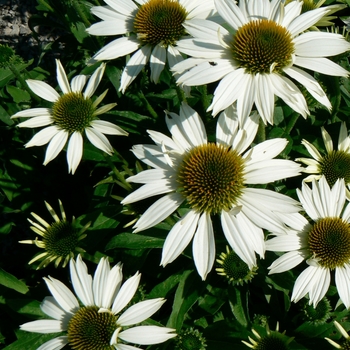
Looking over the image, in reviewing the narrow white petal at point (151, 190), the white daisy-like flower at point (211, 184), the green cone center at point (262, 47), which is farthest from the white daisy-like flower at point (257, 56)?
the narrow white petal at point (151, 190)

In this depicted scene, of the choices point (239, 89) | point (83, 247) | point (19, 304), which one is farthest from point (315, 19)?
point (19, 304)

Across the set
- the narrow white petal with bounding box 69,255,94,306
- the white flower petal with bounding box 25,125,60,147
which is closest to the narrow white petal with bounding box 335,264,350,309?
the narrow white petal with bounding box 69,255,94,306

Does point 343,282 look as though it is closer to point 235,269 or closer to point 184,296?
point 235,269

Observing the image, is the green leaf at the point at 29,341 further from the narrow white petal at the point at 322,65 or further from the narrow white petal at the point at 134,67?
the narrow white petal at the point at 322,65

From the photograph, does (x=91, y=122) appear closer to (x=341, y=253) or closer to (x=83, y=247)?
(x=83, y=247)

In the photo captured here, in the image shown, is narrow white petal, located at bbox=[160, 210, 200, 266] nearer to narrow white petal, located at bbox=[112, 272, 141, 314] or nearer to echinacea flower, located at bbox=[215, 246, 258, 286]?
narrow white petal, located at bbox=[112, 272, 141, 314]

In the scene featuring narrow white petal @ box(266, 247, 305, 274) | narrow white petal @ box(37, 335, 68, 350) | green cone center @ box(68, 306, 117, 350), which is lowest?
narrow white petal @ box(37, 335, 68, 350)

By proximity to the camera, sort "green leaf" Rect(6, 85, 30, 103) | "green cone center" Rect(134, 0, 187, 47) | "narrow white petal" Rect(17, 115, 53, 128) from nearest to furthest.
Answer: "green cone center" Rect(134, 0, 187, 47)
"narrow white petal" Rect(17, 115, 53, 128)
"green leaf" Rect(6, 85, 30, 103)
